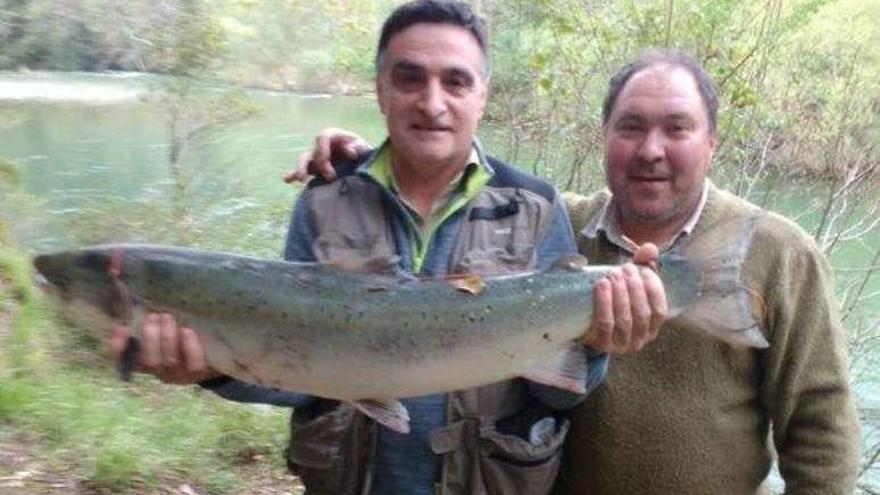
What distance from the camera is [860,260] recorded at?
1336cm

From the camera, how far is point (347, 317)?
250 centimetres

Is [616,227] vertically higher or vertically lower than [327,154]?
lower

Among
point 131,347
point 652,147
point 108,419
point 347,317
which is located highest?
point 652,147

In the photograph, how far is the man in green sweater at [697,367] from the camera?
2.82 m

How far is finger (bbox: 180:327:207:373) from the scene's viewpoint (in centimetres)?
243

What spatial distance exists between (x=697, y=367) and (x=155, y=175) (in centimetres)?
1826

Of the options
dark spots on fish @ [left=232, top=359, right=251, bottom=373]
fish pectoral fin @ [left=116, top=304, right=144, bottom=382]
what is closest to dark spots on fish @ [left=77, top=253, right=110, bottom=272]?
fish pectoral fin @ [left=116, top=304, right=144, bottom=382]

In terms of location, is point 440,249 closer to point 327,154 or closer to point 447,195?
point 447,195

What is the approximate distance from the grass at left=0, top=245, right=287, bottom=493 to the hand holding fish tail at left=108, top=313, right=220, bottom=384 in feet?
10.3

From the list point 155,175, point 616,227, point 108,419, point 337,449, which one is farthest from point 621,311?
point 155,175

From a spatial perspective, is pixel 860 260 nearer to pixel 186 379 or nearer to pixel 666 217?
pixel 666 217

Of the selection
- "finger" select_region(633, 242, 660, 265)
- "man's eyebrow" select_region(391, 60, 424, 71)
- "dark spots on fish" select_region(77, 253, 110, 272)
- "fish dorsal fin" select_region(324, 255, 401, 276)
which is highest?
"man's eyebrow" select_region(391, 60, 424, 71)

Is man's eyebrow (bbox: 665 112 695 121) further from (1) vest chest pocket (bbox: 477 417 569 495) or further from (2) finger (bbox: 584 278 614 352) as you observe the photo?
(1) vest chest pocket (bbox: 477 417 569 495)

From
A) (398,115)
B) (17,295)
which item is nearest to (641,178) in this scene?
(398,115)
